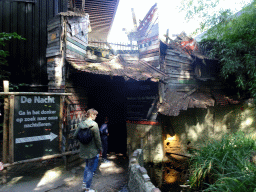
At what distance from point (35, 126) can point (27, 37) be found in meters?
4.09

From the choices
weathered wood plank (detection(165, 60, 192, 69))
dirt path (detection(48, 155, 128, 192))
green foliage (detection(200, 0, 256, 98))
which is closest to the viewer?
dirt path (detection(48, 155, 128, 192))

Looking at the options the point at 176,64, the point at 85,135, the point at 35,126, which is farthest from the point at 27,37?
the point at 176,64

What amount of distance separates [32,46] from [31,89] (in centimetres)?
163

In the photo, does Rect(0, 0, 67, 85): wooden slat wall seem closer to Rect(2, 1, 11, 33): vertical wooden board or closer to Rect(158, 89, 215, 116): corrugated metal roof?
Rect(2, 1, 11, 33): vertical wooden board

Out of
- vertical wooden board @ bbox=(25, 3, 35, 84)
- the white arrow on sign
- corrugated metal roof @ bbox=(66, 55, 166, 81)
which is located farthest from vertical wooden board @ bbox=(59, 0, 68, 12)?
the white arrow on sign

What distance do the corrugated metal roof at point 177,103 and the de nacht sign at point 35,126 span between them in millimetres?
4397

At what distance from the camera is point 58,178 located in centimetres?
468

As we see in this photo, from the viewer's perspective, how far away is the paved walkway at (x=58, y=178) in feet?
13.6

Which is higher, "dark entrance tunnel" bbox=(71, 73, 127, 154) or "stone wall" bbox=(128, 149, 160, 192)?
"dark entrance tunnel" bbox=(71, 73, 127, 154)

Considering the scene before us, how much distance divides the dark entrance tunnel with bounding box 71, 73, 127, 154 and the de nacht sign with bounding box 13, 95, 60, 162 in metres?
2.29

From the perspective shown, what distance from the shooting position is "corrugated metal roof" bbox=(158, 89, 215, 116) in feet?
23.9

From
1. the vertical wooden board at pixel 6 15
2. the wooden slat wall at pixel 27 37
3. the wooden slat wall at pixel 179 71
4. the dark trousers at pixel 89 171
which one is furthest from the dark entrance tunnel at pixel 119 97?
the vertical wooden board at pixel 6 15

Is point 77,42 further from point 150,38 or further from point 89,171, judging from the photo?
point 89,171

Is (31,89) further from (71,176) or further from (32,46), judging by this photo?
(71,176)
